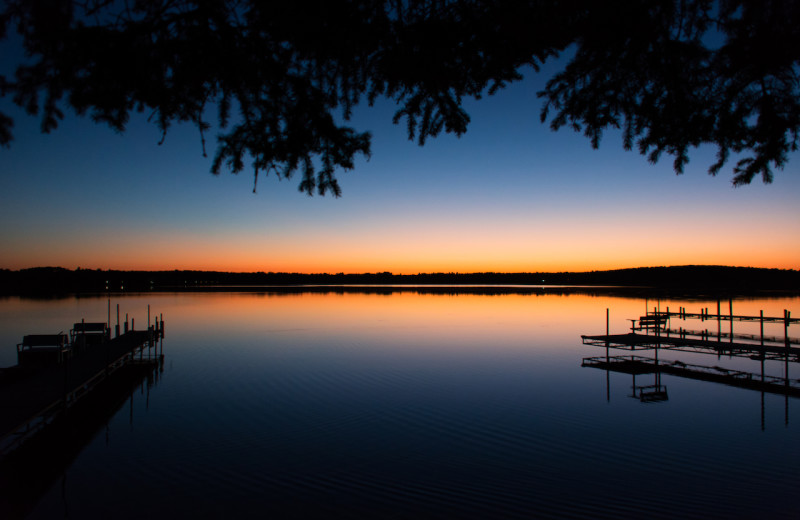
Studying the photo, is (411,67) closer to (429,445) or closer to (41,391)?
(429,445)

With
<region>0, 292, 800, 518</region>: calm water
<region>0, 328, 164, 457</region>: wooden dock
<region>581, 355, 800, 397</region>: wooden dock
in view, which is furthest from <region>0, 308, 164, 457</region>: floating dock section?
<region>581, 355, 800, 397</region>: wooden dock

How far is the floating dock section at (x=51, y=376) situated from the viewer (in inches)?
Result: 506

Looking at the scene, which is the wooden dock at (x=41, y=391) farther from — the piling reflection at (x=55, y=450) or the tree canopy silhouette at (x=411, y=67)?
the tree canopy silhouette at (x=411, y=67)

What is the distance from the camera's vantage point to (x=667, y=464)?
13.9m

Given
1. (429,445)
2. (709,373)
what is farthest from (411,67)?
(709,373)

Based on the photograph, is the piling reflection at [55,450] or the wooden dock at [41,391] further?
the wooden dock at [41,391]

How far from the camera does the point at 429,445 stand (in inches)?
609

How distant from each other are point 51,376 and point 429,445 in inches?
548

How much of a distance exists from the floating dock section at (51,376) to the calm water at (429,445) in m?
1.79

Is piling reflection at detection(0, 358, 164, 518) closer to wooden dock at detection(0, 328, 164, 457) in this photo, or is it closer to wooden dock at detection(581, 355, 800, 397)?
wooden dock at detection(0, 328, 164, 457)

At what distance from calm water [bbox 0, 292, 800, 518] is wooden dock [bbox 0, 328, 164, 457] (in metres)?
1.80

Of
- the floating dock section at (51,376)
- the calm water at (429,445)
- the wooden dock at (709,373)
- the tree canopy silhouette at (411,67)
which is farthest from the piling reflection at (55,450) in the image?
the wooden dock at (709,373)

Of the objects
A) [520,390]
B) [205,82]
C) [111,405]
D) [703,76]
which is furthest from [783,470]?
[111,405]

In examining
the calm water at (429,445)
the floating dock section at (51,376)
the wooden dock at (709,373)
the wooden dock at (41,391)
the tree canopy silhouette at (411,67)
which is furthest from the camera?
the wooden dock at (709,373)
